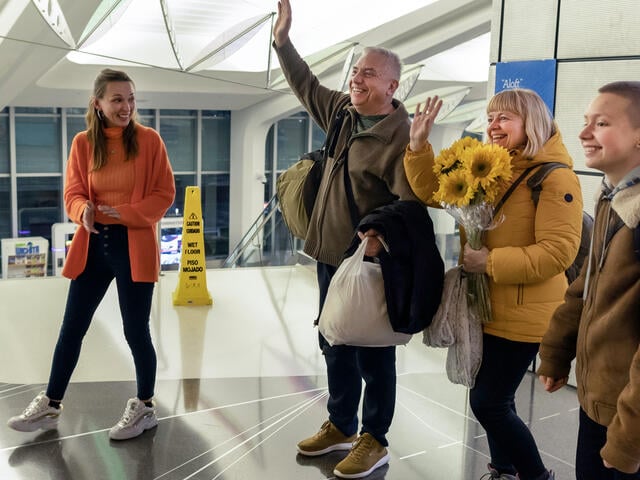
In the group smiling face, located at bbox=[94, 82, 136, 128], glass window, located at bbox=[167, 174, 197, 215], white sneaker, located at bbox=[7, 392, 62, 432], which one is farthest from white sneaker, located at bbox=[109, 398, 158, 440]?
glass window, located at bbox=[167, 174, 197, 215]

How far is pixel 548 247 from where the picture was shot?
99.5 inches

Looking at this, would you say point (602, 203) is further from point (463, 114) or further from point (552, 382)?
point (463, 114)

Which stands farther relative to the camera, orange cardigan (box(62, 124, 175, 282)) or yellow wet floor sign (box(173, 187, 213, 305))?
yellow wet floor sign (box(173, 187, 213, 305))

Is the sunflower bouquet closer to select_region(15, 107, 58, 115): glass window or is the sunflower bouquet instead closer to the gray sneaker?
the gray sneaker

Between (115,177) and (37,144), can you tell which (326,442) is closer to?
(115,177)

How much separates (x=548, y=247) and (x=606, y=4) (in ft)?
8.01

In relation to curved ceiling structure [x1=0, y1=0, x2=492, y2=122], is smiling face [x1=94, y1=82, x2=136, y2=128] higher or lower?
lower

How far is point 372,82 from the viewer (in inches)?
124

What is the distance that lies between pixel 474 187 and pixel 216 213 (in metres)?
20.3

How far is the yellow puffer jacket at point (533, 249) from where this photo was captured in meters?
2.54

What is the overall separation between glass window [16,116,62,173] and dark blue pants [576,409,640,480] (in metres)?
18.7

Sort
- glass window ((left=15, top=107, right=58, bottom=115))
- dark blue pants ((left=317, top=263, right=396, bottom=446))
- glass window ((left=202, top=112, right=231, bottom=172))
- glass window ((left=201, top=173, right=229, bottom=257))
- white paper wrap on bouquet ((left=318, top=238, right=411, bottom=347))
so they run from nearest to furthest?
white paper wrap on bouquet ((left=318, top=238, right=411, bottom=347))
dark blue pants ((left=317, top=263, right=396, bottom=446))
glass window ((left=15, top=107, right=58, bottom=115))
glass window ((left=202, top=112, right=231, bottom=172))
glass window ((left=201, top=173, right=229, bottom=257))

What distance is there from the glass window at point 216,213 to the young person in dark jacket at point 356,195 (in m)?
18.5

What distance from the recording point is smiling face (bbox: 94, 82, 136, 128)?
11.7 ft
